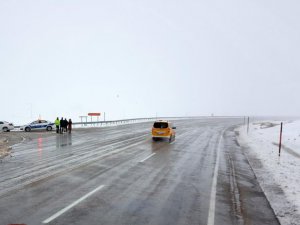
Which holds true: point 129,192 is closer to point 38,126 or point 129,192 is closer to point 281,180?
point 281,180

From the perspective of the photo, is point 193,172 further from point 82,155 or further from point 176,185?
point 82,155

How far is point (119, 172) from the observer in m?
11.1

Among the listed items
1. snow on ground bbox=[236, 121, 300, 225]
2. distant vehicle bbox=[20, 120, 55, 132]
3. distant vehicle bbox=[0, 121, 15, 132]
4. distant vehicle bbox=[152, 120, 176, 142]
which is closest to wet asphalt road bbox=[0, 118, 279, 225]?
snow on ground bbox=[236, 121, 300, 225]

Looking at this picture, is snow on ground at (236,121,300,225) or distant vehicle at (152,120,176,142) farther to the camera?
distant vehicle at (152,120,176,142)

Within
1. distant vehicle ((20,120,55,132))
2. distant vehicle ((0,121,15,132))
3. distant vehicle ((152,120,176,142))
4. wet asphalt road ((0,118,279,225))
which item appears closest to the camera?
wet asphalt road ((0,118,279,225))

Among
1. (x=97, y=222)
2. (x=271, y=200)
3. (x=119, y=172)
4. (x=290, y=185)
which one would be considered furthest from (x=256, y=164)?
(x=97, y=222)

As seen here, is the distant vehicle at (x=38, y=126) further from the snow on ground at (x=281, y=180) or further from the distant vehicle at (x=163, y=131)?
the snow on ground at (x=281, y=180)

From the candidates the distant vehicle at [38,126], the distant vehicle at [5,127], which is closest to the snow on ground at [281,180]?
the distant vehicle at [38,126]

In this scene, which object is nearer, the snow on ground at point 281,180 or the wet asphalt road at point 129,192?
the wet asphalt road at point 129,192

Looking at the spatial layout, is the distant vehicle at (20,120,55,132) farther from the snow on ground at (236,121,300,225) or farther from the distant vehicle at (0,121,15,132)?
the snow on ground at (236,121,300,225)

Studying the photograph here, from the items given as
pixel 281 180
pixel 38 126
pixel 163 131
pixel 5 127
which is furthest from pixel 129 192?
pixel 5 127

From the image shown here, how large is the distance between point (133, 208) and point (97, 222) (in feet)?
3.91

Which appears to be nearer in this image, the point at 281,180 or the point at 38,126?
the point at 281,180

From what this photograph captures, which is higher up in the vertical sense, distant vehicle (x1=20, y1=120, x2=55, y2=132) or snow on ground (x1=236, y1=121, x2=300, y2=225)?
distant vehicle (x1=20, y1=120, x2=55, y2=132)
